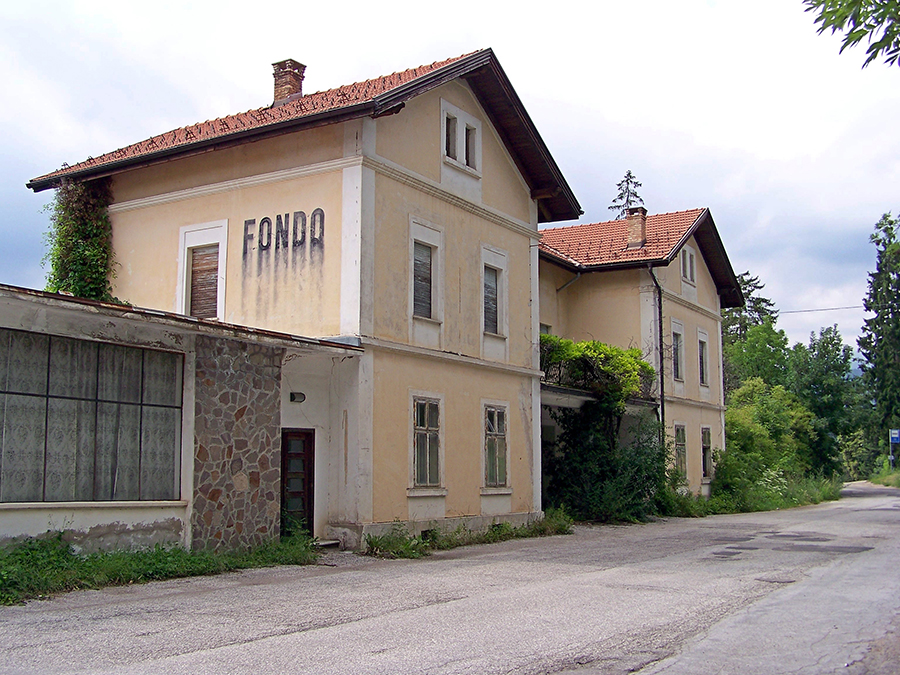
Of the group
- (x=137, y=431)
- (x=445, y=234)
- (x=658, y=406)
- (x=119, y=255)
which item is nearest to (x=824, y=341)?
(x=658, y=406)

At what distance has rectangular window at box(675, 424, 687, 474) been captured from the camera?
2764 centimetres

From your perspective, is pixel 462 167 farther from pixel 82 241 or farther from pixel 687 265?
pixel 687 265

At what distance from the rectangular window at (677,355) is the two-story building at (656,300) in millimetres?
31

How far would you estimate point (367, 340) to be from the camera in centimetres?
1478

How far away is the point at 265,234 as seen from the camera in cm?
1587

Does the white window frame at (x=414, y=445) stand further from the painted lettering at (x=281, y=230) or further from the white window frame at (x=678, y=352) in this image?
the white window frame at (x=678, y=352)

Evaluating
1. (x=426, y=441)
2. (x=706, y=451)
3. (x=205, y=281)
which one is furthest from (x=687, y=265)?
(x=205, y=281)

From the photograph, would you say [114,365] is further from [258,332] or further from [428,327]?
[428,327]

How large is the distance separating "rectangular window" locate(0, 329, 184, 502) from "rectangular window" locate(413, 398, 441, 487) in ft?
16.0

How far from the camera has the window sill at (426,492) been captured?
15566 millimetres

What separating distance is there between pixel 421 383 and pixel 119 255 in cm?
665

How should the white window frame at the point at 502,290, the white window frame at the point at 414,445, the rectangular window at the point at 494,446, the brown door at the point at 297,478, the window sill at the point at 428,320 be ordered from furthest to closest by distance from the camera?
1. the white window frame at the point at 502,290
2. the rectangular window at the point at 494,446
3. the window sill at the point at 428,320
4. the white window frame at the point at 414,445
5. the brown door at the point at 297,478

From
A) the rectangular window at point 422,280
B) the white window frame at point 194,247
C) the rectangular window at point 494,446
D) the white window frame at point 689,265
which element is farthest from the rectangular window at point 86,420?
the white window frame at point 689,265

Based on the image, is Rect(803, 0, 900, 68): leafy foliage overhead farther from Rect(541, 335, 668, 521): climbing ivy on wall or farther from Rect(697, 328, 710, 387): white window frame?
Rect(697, 328, 710, 387): white window frame
